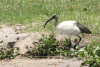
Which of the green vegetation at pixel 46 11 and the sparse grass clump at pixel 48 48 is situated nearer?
the sparse grass clump at pixel 48 48

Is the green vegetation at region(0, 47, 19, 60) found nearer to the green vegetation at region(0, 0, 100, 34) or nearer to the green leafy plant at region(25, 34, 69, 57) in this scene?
the green leafy plant at region(25, 34, 69, 57)

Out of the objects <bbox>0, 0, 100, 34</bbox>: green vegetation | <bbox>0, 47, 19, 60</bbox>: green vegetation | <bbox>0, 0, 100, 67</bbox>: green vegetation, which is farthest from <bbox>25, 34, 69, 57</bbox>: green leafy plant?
<bbox>0, 0, 100, 34</bbox>: green vegetation

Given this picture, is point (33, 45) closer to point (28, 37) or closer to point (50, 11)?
point (28, 37)

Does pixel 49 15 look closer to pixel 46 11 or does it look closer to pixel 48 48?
pixel 46 11

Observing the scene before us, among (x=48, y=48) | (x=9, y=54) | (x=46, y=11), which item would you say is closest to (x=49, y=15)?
(x=46, y=11)

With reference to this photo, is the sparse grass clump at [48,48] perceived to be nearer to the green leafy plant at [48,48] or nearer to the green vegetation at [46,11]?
the green leafy plant at [48,48]

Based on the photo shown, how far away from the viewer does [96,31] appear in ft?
25.3

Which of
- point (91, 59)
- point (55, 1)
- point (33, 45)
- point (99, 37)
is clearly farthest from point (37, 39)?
point (55, 1)

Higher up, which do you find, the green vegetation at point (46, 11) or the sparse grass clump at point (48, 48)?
the green vegetation at point (46, 11)

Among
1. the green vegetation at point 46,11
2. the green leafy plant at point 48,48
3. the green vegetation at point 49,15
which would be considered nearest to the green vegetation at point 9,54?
the green vegetation at point 49,15

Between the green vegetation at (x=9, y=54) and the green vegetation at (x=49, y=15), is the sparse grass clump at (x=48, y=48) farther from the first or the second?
the green vegetation at (x=9, y=54)

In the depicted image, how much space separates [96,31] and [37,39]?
2.45 metres

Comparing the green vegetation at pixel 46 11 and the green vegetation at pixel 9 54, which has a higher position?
the green vegetation at pixel 46 11

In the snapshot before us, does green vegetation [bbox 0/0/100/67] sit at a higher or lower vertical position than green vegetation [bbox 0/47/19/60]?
higher
